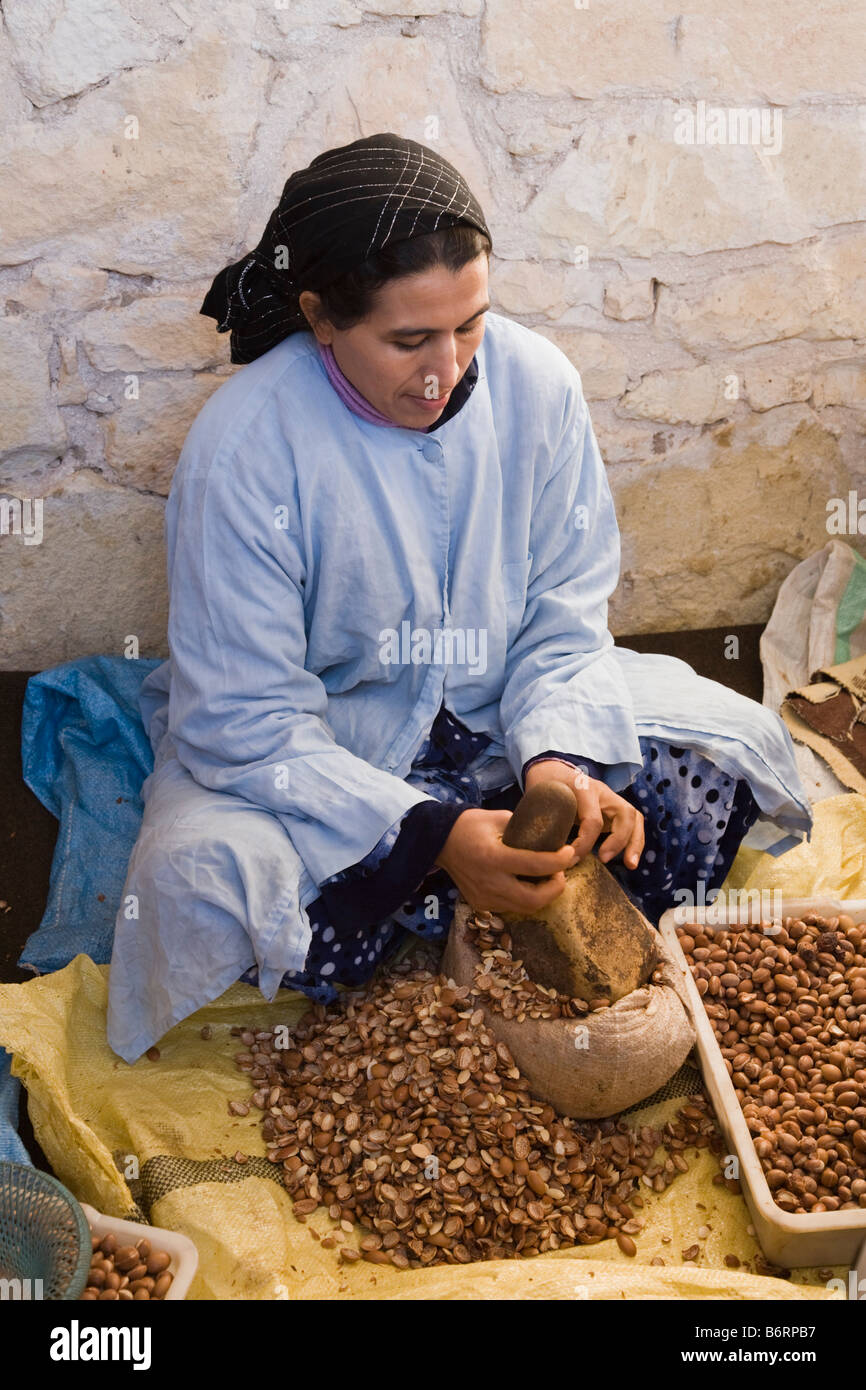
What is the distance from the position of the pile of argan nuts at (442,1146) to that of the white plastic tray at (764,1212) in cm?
8

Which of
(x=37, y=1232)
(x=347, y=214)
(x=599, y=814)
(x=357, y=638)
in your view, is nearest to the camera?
(x=37, y=1232)

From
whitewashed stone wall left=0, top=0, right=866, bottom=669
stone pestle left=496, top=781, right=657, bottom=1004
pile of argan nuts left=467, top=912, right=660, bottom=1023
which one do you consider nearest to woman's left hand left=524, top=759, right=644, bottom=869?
stone pestle left=496, top=781, right=657, bottom=1004

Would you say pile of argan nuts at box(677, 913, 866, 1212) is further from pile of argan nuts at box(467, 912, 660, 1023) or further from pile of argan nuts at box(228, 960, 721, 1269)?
pile of argan nuts at box(467, 912, 660, 1023)

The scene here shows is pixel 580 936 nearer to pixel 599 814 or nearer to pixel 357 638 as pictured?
pixel 599 814

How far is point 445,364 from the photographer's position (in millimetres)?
2068

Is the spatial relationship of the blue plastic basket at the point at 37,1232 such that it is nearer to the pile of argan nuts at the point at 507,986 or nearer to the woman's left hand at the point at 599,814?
the pile of argan nuts at the point at 507,986

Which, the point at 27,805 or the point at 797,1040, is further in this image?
the point at 27,805

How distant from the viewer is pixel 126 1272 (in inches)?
71.8

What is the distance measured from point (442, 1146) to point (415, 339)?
1.27 m

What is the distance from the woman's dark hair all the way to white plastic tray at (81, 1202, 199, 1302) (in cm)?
140

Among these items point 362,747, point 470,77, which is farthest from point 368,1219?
point 470,77

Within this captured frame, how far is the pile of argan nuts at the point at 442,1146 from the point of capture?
79.5 inches

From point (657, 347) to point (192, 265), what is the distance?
107cm

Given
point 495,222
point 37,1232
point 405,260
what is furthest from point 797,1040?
point 495,222
